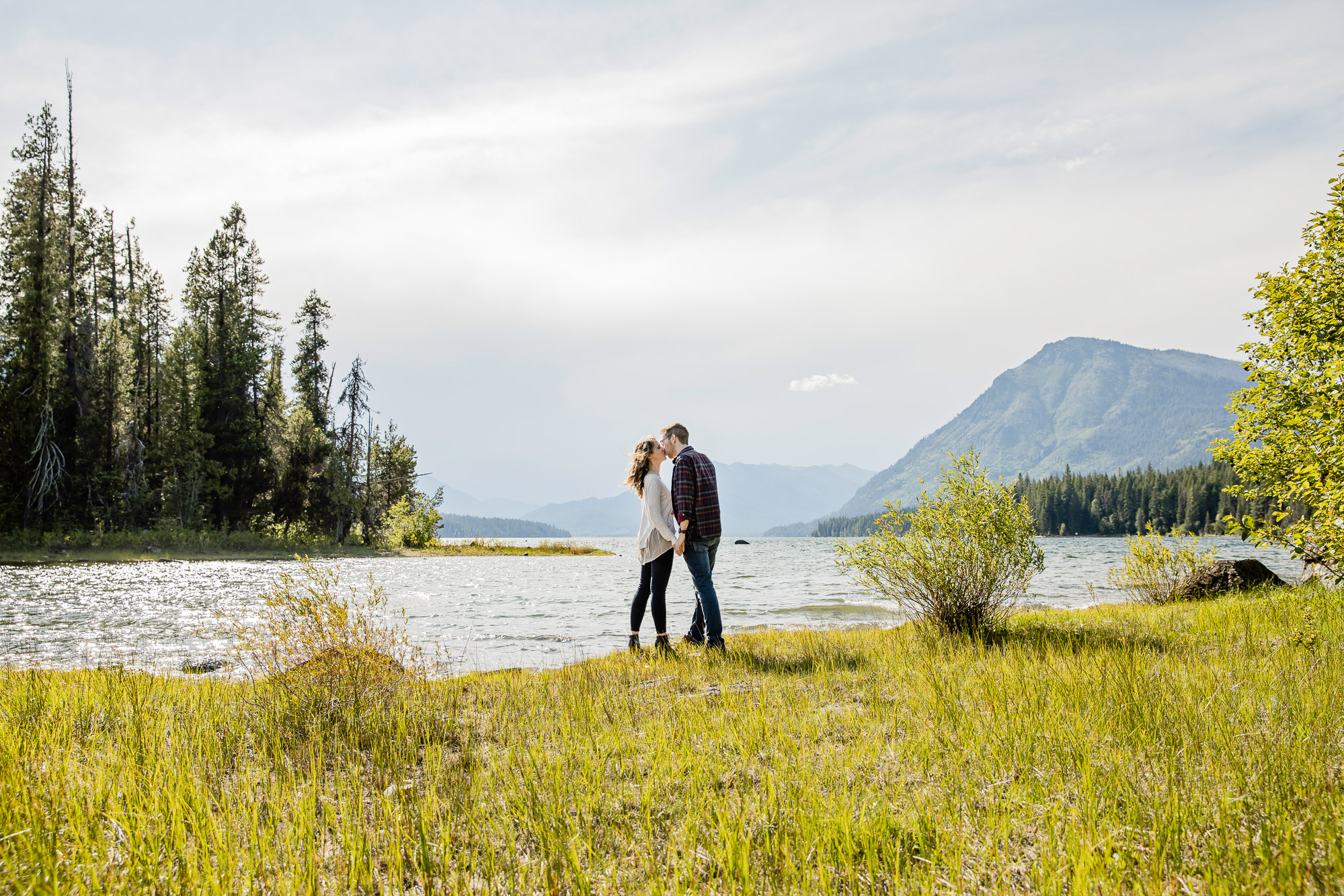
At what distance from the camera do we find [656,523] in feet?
27.2

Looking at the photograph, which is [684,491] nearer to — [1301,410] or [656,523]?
[656,523]

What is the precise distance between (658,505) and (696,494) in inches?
20.0

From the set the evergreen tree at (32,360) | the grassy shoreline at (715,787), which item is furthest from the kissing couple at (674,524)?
the evergreen tree at (32,360)

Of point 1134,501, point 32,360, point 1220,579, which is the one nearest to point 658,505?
point 1220,579

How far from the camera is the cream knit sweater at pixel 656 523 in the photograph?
8.30m

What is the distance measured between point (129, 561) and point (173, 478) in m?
8.22

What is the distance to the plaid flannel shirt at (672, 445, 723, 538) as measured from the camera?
27.2 feet

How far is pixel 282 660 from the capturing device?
5.45 meters

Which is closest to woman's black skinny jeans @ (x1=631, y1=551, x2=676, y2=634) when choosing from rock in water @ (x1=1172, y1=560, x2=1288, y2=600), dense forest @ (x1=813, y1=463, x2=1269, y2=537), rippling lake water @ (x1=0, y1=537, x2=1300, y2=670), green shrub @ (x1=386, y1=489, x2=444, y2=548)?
rippling lake water @ (x1=0, y1=537, x2=1300, y2=670)

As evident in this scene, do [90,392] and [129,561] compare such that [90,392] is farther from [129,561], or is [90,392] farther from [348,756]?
[348,756]

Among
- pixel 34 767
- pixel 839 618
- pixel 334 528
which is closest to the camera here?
pixel 34 767

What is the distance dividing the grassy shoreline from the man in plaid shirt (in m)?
2.50

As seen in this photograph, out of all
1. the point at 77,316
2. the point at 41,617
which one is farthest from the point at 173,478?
the point at 41,617

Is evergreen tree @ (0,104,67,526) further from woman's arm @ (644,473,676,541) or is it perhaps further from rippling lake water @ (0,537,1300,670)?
woman's arm @ (644,473,676,541)
